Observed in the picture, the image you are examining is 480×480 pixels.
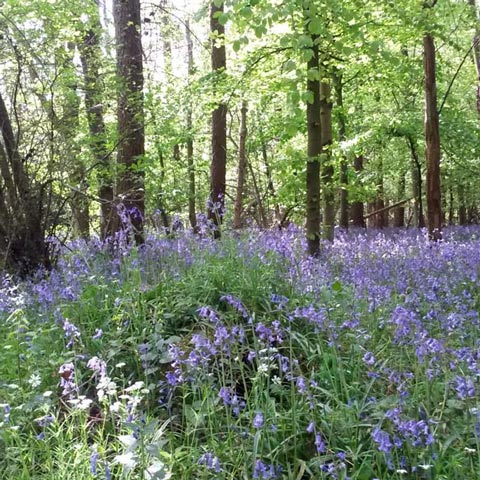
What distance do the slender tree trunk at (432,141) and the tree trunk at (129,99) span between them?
537 cm

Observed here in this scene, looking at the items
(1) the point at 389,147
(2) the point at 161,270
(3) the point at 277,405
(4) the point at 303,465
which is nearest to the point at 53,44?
(2) the point at 161,270

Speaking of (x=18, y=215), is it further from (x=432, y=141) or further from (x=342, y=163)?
(x=342, y=163)

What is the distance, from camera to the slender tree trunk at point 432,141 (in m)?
10.7

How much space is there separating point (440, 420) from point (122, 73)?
26.5 feet

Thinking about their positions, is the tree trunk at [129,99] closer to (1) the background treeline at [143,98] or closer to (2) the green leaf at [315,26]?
(1) the background treeline at [143,98]

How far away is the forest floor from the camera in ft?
8.63

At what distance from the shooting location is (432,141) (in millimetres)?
11172

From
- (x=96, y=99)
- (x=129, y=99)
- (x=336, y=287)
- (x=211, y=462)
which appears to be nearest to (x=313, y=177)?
(x=336, y=287)

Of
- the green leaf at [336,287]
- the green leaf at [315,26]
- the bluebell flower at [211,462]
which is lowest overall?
the bluebell flower at [211,462]

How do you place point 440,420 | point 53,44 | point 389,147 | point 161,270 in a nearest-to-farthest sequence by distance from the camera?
point 440,420 → point 161,270 → point 53,44 → point 389,147

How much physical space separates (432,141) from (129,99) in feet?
19.9

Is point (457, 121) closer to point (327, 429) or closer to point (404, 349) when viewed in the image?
point (404, 349)

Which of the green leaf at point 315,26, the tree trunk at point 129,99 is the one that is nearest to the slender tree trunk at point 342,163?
the tree trunk at point 129,99

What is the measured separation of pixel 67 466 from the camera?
2701 millimetres
